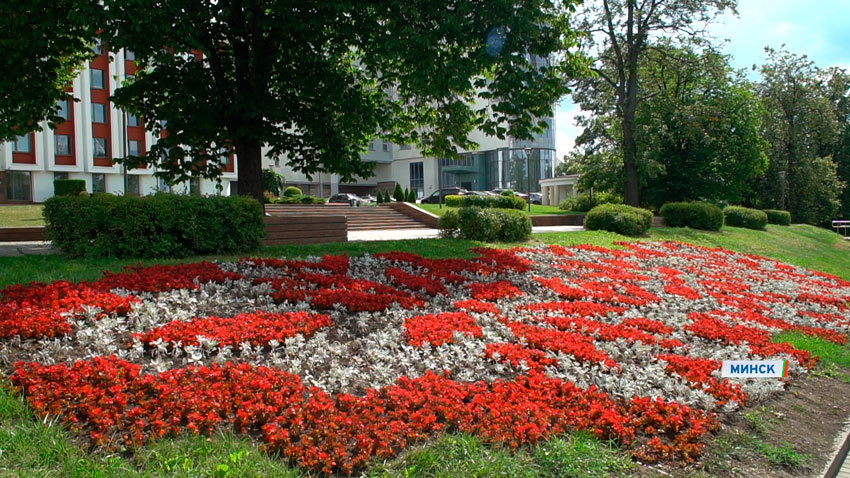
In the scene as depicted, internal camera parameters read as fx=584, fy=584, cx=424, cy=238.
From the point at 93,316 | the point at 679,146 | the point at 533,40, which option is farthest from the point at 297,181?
the point at 93,316

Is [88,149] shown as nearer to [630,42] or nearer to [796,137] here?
[630,42]

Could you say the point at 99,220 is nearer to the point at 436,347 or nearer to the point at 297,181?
the point at 436,347

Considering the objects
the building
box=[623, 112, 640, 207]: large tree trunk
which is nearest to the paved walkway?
box=[623, 112, 640, 207]: large tree trunk

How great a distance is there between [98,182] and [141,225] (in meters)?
42.3

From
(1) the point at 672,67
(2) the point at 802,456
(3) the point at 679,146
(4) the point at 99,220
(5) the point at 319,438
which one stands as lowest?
(2) the point at 802,456

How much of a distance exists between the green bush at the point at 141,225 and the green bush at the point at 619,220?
42.5 ft

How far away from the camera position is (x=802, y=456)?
3.95m

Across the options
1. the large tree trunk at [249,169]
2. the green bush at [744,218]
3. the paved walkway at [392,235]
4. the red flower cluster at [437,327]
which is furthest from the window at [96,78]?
the red flower cluster at [437,327]

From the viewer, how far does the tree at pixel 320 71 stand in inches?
433

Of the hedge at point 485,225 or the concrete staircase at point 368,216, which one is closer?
the hedge at point 485,225

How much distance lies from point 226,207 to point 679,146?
26.8 m

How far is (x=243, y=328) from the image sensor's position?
16.7ft

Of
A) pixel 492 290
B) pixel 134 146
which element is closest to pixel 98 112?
pixel 134 146

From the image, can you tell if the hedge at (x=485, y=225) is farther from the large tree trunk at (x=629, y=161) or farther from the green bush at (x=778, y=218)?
the green bush at (x=778, y=218)
